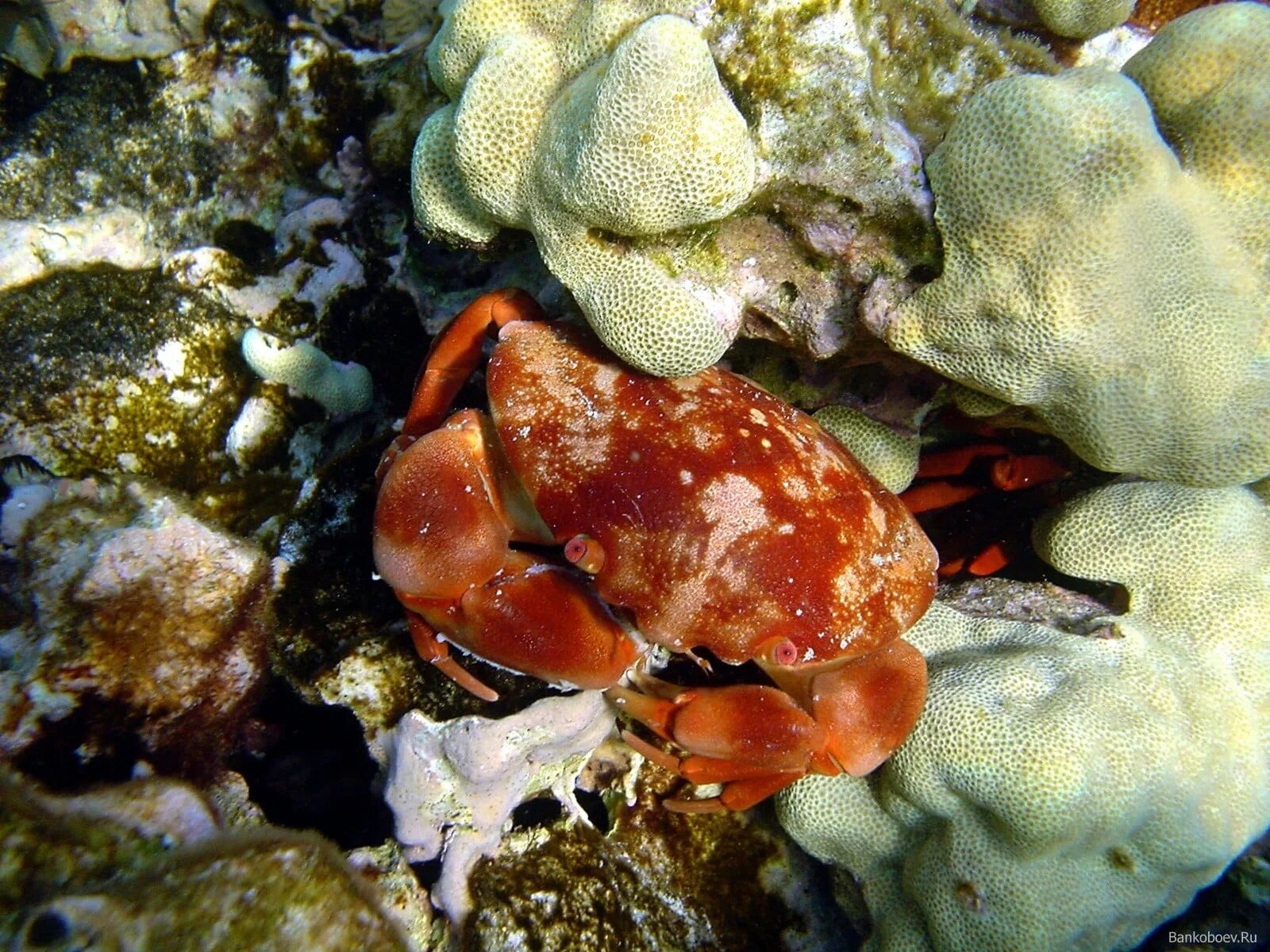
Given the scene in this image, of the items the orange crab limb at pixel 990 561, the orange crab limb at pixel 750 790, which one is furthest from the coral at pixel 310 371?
the orange crab limb at pixel 990 561

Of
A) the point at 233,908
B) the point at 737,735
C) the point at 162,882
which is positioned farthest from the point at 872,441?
the point at 162,882

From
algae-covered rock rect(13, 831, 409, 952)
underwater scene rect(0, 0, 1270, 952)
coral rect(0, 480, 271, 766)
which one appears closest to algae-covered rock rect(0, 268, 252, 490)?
underwater scene rect(0, 0, 1270, 952)

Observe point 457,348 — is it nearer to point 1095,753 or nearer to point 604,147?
point 604,147

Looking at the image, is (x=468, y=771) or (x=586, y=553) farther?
(x=468, y=771)

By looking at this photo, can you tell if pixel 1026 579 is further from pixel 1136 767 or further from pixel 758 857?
pixel 758 857

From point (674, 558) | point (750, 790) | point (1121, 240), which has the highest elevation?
point (1121, 240)
